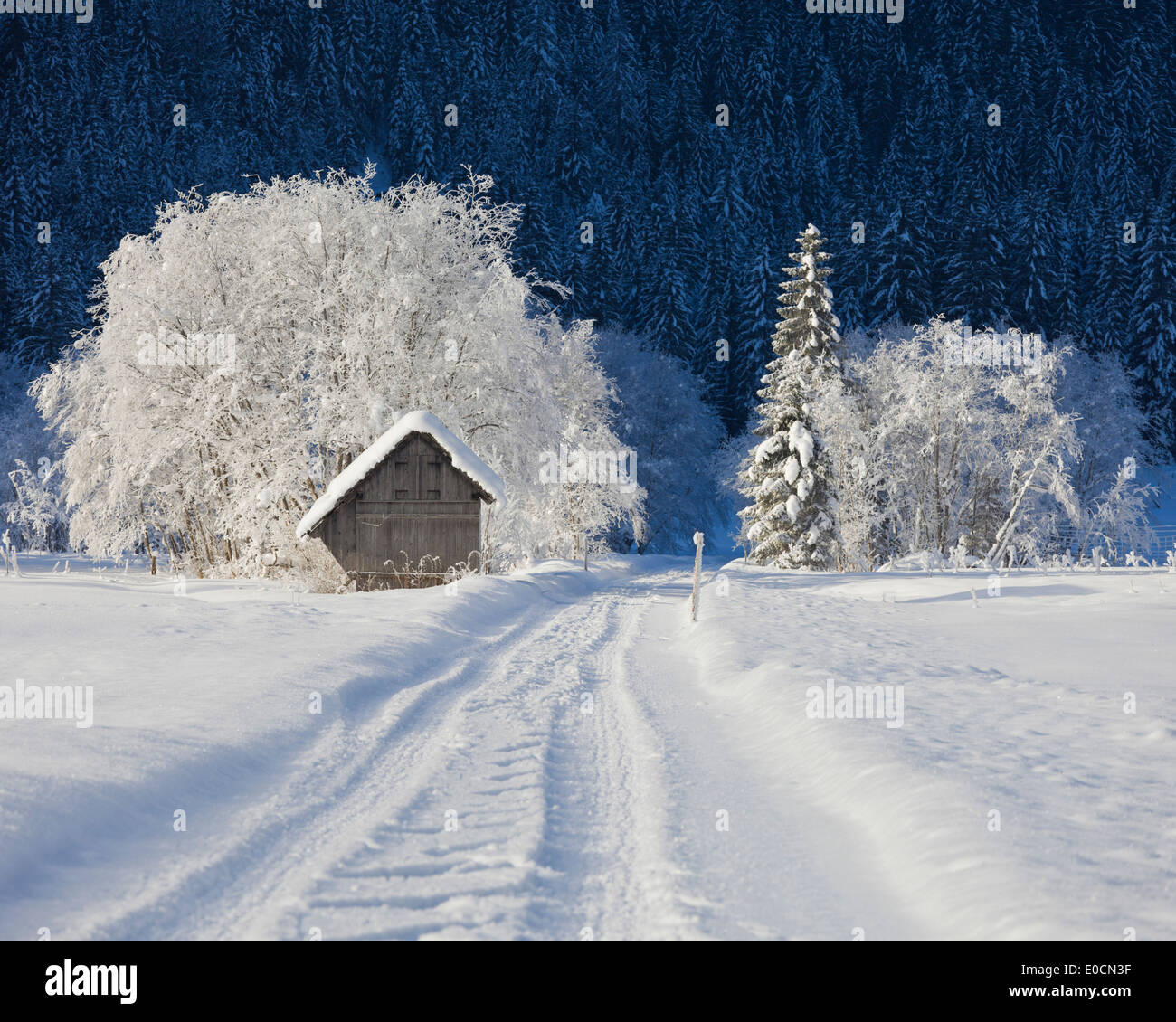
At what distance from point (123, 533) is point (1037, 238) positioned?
2506 inches

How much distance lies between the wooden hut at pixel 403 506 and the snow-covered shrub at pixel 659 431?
30567 millimetres

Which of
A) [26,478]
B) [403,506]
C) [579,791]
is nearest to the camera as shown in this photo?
[579,791]

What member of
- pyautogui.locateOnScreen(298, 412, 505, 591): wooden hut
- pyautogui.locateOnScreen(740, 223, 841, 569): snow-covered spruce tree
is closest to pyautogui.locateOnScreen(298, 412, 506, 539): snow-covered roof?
pyautogui.locateOnScreen(298, 412, 505, 591): wooden hut

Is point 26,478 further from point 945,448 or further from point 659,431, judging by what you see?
point 945,448

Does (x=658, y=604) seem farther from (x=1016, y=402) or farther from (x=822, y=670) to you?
(x=1016, y=402)

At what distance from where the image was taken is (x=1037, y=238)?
6069 cm

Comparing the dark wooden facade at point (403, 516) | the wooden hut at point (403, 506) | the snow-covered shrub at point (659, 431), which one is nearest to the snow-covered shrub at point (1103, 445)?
the snow-covered shrub at point (659, 431)

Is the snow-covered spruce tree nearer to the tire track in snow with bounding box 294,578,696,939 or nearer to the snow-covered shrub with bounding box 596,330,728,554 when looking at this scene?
the snow-covered shrub with bounding box 596,330,728,554

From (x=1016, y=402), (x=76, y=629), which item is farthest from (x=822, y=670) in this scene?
(x=1016, y=402)

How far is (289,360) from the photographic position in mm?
25281

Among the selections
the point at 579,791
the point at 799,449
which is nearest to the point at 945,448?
the point at 799,449

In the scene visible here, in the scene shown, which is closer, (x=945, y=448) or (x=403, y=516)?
(x=403, y=516)

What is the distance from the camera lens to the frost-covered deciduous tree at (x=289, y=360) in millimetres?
24406

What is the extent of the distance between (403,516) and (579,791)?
17719 mm
